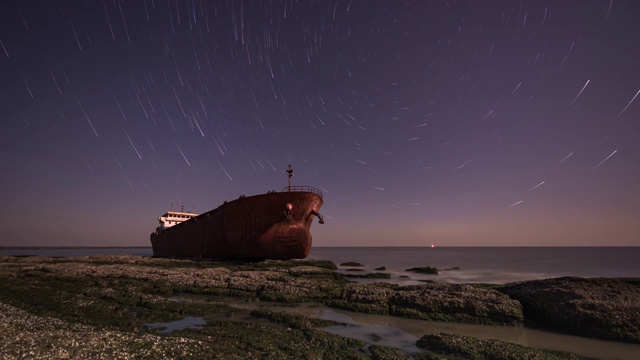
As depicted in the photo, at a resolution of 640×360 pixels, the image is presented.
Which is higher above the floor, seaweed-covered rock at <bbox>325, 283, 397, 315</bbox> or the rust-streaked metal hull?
the rust-streaked metal hull

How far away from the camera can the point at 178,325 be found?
27.5 feet

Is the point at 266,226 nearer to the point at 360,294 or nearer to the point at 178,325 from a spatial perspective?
the point at 360,294

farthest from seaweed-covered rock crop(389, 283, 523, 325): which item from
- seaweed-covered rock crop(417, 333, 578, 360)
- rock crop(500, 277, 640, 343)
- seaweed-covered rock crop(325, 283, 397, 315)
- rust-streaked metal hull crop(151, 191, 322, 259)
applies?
rust-streaked metal hull crop(151, 191, 322, 259)

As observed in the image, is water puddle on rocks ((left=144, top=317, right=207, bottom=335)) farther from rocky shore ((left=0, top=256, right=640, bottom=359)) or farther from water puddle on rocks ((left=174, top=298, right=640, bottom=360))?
water puddle on rocks ((left=174, top=298, right=640, bottom=360))

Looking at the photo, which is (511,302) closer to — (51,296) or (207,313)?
(207,313)

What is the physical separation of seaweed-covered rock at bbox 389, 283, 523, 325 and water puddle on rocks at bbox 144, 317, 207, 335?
6.23 metres

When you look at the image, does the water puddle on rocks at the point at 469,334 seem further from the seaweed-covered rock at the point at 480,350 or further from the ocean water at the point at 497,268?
the ocean water at the point at 497,268

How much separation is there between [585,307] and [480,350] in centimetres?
480

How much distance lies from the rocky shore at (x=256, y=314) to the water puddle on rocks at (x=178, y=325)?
0.16 metres

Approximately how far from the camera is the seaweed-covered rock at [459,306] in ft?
32.1

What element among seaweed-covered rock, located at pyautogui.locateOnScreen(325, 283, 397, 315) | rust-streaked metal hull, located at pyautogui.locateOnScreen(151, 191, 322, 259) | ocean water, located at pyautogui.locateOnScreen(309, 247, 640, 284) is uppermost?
rust-streaked metal hull, located at pyautogui.locateOnScreen(151, 191, 322, 259)

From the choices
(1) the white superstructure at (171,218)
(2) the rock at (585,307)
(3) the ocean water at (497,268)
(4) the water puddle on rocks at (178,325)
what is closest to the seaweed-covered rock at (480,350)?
(2) the rock at (585,307)

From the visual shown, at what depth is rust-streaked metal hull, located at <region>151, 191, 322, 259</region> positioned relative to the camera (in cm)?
2695

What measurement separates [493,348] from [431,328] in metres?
2.44
